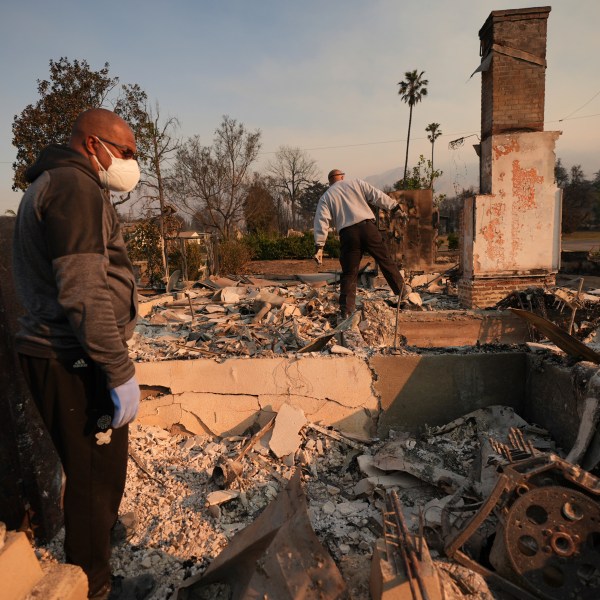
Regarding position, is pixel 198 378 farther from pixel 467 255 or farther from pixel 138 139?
pixel 138 139

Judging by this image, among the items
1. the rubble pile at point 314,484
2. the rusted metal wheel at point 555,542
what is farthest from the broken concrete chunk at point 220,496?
the rusted metal wheel at point 555,542

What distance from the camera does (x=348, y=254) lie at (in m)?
5.48

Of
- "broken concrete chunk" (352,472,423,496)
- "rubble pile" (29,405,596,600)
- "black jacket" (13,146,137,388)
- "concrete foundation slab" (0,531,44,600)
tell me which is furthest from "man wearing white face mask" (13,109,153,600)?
"broken concrete chunk" (352,472,423,496)

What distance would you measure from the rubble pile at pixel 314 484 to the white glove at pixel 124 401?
92 centimetres

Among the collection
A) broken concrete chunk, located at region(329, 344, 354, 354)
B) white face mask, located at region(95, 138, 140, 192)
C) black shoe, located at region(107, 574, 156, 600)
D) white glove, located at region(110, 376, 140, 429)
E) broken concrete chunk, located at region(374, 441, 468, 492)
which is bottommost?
black shoe, located at region(107, 574, 156, 600)

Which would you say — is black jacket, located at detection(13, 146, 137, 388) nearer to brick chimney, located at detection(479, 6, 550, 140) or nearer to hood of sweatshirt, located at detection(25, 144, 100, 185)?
hood of sweatshirt, located at detection(25, 144, 100, 185)

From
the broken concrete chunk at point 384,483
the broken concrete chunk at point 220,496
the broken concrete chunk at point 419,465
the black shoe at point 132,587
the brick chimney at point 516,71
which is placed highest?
the brick chimney at point 516,71

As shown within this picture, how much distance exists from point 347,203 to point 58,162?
13.7ft

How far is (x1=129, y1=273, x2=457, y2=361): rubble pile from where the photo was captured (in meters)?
4.17

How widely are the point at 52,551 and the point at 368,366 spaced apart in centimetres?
226

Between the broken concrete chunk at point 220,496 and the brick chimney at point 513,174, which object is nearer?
the broken concrete chunk at point 220,496

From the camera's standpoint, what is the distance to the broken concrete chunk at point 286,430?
3033 mm

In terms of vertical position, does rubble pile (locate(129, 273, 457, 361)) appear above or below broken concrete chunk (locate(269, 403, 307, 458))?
above

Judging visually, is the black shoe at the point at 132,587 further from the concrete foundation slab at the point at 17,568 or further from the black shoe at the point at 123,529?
the concrete foundation slab at the point at 17,568
